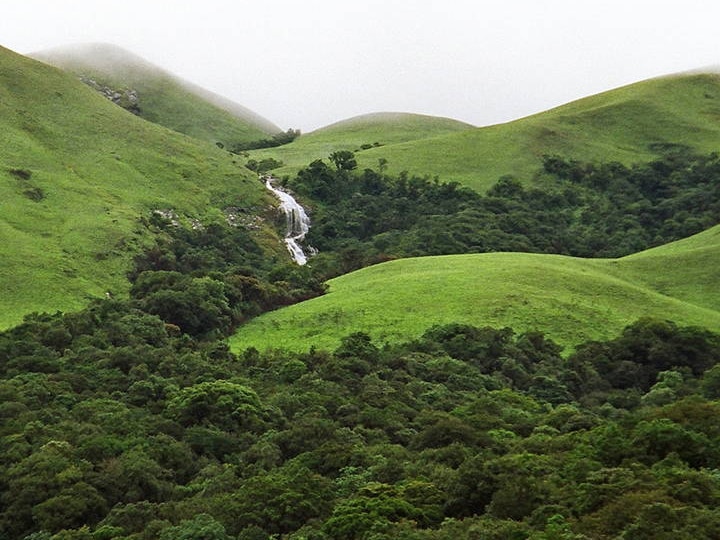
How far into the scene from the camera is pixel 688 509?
30.4 m

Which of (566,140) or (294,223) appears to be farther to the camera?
(566,140)

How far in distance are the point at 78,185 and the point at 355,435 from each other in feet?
260

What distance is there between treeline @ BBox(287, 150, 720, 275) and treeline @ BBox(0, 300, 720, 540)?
155 ft

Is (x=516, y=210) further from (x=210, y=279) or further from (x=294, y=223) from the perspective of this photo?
(x=210, y=279)

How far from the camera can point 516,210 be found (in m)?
148

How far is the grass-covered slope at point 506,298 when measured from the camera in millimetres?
85188

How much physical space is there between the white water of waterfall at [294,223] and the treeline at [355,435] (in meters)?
51.4

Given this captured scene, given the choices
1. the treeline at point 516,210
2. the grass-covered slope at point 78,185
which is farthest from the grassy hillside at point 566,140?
the grass-covered slope at point 78,185

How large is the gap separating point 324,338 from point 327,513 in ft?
139

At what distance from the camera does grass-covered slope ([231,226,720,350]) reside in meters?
85.2

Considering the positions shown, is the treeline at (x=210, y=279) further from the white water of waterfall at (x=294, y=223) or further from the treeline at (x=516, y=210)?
the treeline at (x=516, y=210)

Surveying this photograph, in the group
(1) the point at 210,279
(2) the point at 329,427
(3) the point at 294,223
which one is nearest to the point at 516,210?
(3) the point at 294,223

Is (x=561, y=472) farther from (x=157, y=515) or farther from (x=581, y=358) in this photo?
(x=581, y=358)

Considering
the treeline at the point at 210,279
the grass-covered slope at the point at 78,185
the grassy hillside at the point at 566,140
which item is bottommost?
the treeline at the point at 210,279
